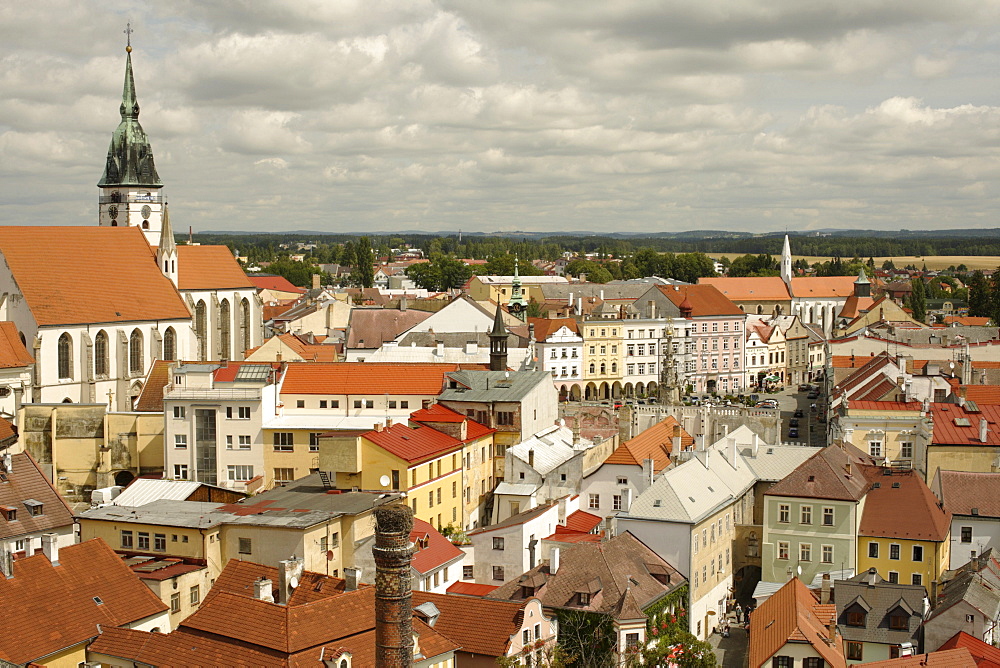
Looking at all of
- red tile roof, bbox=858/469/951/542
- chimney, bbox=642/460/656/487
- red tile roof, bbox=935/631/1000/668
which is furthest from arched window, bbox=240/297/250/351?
red tile roof, bbox=935/631/1000/668

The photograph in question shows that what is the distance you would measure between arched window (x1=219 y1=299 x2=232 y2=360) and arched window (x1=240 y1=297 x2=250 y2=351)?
1824 mm

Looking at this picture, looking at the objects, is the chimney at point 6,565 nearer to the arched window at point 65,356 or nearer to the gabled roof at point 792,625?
the gabled roof at point 792,625

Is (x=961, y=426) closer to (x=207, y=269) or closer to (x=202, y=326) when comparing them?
(x=202, y=326)

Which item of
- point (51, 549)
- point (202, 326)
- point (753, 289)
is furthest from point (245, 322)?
point (753, 289)

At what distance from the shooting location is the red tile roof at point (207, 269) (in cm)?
9131

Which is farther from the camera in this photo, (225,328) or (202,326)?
(225,328)

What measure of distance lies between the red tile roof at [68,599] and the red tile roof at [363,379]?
89.3 ft

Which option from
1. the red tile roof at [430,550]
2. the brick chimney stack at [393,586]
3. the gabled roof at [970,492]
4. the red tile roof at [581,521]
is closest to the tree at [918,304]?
the gabled roof at [970,492]

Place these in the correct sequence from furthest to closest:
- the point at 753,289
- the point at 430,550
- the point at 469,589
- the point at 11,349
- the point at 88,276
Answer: the point at 753,289 < the point at 88,276 < the point at 11,349 < the point at 469,589 < the point at 430,550

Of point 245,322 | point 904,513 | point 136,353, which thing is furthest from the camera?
point 245,322

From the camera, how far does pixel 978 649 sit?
41.3 meters

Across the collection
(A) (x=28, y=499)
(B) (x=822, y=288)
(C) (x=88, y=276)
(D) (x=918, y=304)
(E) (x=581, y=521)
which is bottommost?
(E) (x=581, y=521)

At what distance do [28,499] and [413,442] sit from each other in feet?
57.3

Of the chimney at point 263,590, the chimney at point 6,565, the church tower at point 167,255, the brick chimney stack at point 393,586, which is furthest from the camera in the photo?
the church tower at point 167,255
